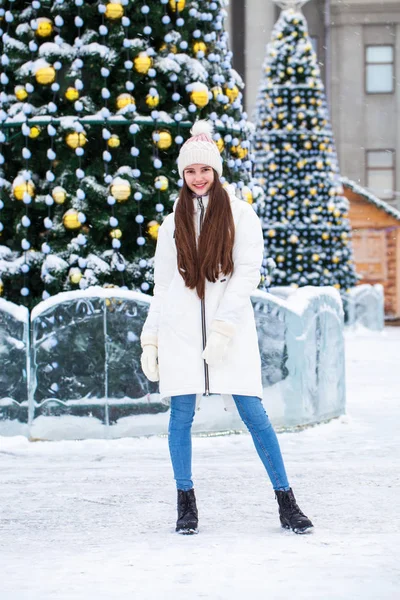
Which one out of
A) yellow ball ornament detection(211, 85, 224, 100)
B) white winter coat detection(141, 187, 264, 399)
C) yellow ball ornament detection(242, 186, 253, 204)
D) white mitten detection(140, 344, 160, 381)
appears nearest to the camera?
white winter coat detection(141, 187, 264, 399)

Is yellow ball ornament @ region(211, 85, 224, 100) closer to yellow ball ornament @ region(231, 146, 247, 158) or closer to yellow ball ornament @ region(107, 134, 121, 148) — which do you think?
yellow ball ornament @ region(231, 146, 247, 158)

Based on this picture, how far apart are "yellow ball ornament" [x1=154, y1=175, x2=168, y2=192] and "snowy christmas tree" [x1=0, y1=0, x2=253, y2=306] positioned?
0.04 feet

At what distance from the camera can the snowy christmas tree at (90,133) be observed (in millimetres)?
7898

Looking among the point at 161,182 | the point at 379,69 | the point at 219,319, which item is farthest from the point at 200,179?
the point at 379,69

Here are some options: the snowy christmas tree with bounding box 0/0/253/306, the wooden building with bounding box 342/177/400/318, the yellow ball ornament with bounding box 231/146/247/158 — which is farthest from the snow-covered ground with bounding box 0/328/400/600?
the wooden building with bounding box 342/177/400/318

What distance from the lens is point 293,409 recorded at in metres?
7.93

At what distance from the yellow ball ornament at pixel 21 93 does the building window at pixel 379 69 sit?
25.2 m

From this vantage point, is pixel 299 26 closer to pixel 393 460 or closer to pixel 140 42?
pixel 140 42

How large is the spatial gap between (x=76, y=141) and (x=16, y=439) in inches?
87.6

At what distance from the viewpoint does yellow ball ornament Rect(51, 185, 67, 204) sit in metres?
7.83

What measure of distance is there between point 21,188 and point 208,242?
3.38 metres

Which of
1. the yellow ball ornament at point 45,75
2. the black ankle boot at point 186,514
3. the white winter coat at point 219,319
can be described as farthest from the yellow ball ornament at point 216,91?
the black ankle boot at point 186,514

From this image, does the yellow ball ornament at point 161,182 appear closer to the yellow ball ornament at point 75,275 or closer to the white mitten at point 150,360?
the yellow ball ornament at point 75,275

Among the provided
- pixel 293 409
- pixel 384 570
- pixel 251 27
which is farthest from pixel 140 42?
pixel 251 27
